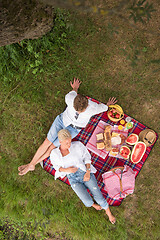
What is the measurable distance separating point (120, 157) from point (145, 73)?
→ 210 cm

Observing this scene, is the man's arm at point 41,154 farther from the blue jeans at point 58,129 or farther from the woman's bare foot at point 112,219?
the woman's bare foot at point 112,219

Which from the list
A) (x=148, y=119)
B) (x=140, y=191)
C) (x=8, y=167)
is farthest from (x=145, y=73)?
(x=8, y=167)

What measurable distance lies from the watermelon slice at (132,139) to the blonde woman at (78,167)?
100cm

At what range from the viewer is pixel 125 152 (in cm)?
421

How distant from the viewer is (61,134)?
3.57 meters

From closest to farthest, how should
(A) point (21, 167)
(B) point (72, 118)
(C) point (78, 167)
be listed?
1. (B) point (72, 118)
2. (C) point (78, 167)
3. (A) point (21, 167)

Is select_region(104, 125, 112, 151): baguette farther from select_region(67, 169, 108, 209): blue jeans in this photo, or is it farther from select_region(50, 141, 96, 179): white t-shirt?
select_region(67, 169, 108, 209): blue jeans

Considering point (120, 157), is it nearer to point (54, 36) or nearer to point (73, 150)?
point (73, 150)

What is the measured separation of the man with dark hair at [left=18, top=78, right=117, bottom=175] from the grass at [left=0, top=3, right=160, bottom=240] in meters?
0.38

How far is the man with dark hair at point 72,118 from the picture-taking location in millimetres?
3379

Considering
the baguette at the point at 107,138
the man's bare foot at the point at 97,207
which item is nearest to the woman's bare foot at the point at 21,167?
the man's bare foot at the point at 97,207

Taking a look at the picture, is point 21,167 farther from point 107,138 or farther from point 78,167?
point 107,138

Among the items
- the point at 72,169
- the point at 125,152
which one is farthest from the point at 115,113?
the point at 72,169

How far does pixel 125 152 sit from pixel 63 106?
187 centimetres
